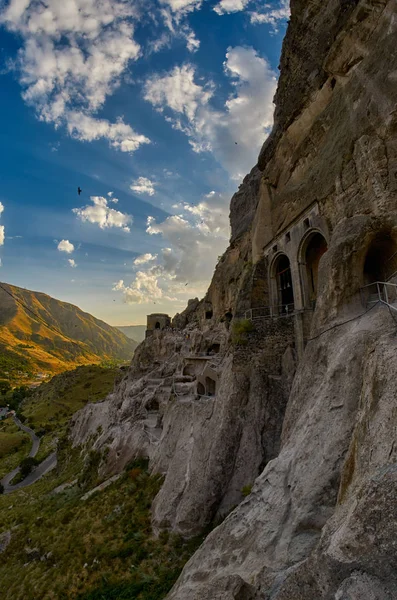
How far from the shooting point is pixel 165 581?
12.5 m

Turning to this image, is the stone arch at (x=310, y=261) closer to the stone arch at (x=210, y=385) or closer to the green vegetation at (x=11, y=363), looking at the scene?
the stone arch at (x=210, y=385)

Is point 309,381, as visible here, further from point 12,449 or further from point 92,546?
point 12,449

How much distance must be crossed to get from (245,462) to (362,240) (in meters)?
12.5

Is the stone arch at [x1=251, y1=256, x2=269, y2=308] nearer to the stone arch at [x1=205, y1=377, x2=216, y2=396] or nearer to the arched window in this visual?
the stone arch at [x1=205, y1=377, x2=216, y2=396]

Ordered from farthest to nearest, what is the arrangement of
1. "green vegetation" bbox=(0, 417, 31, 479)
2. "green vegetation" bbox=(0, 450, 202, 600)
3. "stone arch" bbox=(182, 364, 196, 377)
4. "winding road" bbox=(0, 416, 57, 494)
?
"green vegetation" bbox=(0, 417, 31, 479) < "winding road" bbox=(0, 416, 57, 494) < "stone arch" bbox=(182, 364, 196, 377) < "green vegetation" bbox=(0, 450, 202, 600)

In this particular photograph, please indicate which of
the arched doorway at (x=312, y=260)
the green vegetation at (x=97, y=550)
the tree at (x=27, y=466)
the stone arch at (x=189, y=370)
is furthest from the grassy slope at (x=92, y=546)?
the tree at (x=27, y=466)

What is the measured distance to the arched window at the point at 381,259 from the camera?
1246 centimetres

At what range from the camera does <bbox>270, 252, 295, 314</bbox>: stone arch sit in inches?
941

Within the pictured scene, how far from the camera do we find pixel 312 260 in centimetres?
2177

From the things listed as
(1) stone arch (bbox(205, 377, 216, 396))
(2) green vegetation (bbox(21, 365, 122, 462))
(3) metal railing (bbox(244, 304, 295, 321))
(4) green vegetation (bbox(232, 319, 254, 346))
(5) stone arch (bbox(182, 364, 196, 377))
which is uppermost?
(3) metal railing (bbox(244, 304, 295, 321))

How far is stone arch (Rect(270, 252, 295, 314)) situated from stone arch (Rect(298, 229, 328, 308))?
88.2 inches

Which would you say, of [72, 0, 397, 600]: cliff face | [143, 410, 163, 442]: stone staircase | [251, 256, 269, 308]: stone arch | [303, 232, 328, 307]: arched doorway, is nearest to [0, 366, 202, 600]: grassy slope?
[72, 0, 397, 600]: cliff face

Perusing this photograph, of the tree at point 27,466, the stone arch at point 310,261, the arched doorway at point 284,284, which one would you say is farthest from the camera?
the tree at point 27,466

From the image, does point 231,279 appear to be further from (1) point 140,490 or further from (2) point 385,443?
(2) point 385,443
